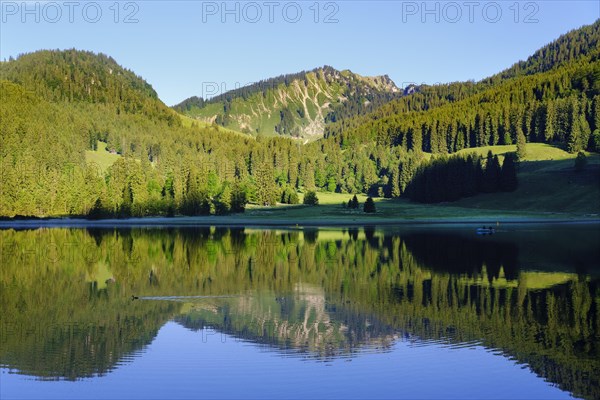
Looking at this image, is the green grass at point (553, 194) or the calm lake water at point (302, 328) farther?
the green grass at point (553, 194)

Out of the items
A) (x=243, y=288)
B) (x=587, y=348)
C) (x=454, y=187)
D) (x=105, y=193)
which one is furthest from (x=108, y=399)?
(x=454, y=187)

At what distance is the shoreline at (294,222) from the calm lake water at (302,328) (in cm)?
7452

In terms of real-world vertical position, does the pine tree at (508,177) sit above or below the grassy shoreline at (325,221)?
above

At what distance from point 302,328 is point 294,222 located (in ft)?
375

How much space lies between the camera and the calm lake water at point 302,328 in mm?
22766

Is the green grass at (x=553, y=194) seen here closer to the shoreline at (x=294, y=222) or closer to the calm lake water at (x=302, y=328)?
the shoreline at (x=294, y=222)

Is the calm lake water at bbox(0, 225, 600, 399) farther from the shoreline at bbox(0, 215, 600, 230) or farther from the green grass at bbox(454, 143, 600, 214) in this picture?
the green grass at bbox(454, 143, 600, 214)

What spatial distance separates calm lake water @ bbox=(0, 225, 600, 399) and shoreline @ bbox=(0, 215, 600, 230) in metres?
74.5

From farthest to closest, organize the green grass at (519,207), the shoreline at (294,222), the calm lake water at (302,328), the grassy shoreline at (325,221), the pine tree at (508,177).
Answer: the pine tree at (508,177) → the green grass at (519,207) → the grassy shoreline at (325,221) → the shoreline at (294,222) → the calm lake water at (302,328)

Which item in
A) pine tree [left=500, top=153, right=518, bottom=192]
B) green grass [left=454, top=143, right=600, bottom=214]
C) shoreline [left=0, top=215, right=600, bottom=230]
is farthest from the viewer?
pine tree [left=500, top=153, right=518, bottom=192]

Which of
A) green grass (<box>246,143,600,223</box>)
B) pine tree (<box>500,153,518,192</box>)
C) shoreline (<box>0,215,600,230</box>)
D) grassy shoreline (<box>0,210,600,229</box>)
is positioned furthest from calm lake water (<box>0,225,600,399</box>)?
pine tree (<box>500,153,518,192</box>)

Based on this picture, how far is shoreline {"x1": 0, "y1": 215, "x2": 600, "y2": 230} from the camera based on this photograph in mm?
137000

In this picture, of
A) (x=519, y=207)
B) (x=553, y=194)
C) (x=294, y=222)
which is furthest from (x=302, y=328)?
(x=553, y=194)

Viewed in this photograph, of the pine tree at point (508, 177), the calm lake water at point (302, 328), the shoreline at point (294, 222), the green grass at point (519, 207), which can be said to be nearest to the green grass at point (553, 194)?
the green grass at point (519, 207)
